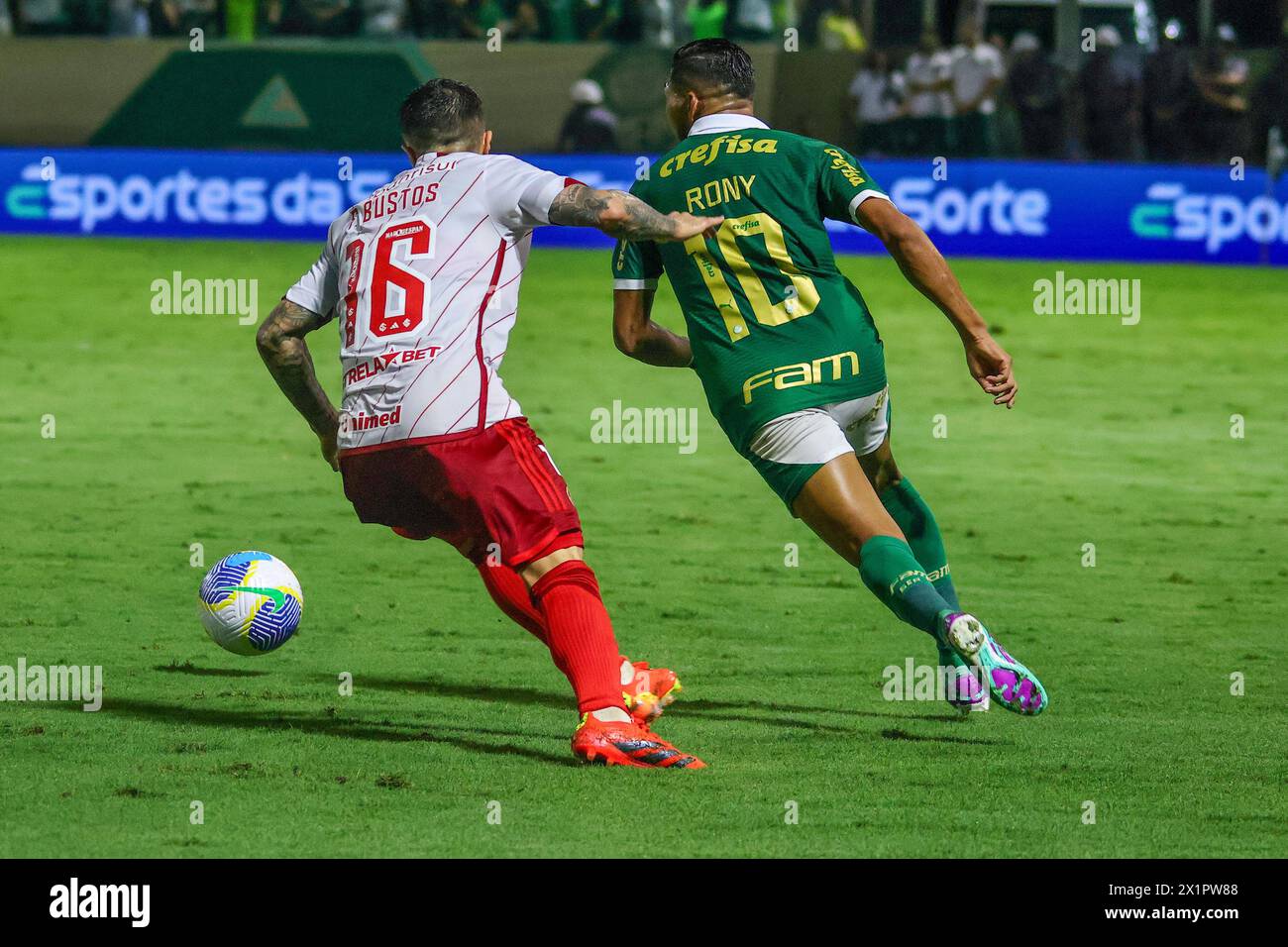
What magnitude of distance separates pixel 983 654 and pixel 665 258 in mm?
1812

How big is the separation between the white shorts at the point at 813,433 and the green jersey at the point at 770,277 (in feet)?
0.10

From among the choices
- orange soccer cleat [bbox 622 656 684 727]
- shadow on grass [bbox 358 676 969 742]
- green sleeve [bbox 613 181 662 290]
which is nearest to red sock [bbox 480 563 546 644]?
orange soccer cleat [bbox 622 656 684 727]

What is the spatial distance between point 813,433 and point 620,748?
125 centimetres

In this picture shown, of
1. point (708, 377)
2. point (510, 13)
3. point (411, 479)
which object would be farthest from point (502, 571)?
point (510, 13)

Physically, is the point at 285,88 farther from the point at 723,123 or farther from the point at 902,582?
the point at 902,582

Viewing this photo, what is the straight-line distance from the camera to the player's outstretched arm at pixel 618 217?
20.3 feet

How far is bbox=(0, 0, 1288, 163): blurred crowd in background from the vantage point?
73.7ft

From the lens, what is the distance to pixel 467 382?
6.41m

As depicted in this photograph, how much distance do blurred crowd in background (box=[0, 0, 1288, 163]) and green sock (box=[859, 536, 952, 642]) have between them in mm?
16387

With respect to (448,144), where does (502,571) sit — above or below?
below

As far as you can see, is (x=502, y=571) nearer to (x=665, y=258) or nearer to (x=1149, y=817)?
(x=665, y=258)

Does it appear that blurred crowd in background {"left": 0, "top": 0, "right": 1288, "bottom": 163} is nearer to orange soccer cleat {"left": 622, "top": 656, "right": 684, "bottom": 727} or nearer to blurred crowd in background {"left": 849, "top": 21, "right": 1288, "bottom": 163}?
blurred crowd in background {"left": 849, "top": 21, "right": 1288, "bottom": 163}

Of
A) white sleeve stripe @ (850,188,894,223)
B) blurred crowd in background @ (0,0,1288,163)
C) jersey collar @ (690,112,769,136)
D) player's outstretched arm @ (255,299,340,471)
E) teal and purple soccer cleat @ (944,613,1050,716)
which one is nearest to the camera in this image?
teal and purple soccer cleat @ (944,613,1050,716)
